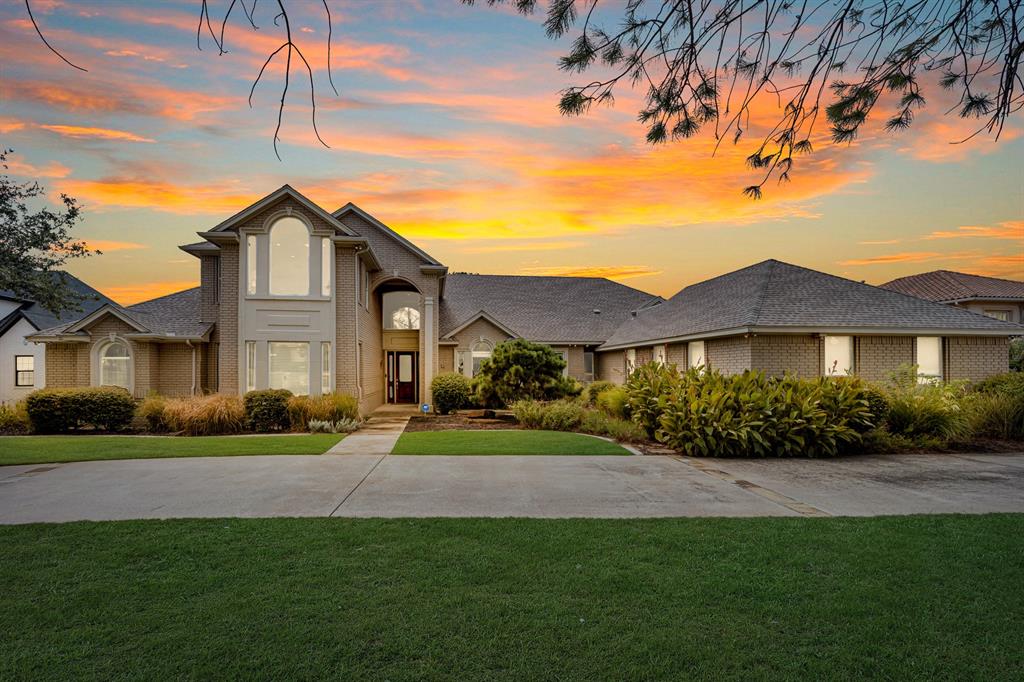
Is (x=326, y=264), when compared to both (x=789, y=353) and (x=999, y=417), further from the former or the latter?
(x=999, y=417)

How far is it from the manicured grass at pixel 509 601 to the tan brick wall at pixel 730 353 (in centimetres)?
1187

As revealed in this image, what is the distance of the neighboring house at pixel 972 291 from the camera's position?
33875mm

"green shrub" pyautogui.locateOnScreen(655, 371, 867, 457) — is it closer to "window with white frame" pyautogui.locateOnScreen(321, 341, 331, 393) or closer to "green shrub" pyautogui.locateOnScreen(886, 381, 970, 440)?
"green shrub" pyautogui.locateOnScreen(886, 381, 970, 440)

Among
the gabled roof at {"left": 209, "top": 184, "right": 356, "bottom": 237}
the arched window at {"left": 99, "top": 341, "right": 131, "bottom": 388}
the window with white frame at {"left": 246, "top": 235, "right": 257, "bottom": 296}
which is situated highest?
the gabled roof at {"left": 209, "top": 184, "right": 356, "bottom": 237}

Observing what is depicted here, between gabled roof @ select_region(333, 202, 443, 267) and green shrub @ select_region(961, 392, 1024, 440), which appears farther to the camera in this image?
gabled roof @ select_region(333, 202, 443, 267)

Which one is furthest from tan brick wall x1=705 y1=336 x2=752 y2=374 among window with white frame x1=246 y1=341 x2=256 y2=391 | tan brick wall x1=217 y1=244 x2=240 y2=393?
tan brick wall x1=217 y1=244 x2=240 y2=393

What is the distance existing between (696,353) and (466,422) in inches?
359

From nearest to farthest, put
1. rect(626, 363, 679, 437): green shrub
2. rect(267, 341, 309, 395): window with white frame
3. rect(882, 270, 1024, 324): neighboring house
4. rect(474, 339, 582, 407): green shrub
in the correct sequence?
rect(626, 363, 679, 437): green shrub < rect(267, 341, 309, 395): window with white frame < rect(474, 339, 582, 407): green shrub < rect(882, 270, 1024, 324): neighboring house

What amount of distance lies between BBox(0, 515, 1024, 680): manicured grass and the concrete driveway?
0.85 m

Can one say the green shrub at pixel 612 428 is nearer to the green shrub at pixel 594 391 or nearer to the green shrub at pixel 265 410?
the green shrub at pixel 594 391

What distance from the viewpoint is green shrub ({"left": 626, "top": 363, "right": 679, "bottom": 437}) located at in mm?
13750

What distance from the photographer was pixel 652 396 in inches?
557

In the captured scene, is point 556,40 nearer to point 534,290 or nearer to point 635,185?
point 635,185

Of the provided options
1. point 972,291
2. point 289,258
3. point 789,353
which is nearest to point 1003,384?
point 789,353
